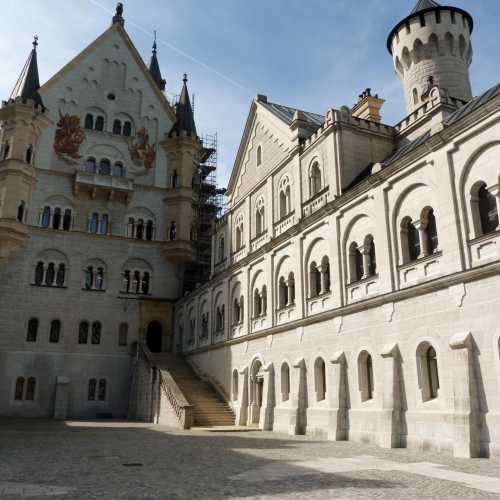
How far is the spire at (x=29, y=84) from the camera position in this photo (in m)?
42.8

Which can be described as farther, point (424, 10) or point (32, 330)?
point (32, 330)

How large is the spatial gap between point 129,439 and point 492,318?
14712 mm

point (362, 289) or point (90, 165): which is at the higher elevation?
point (90, 165)

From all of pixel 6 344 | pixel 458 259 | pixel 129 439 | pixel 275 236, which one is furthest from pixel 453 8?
pixel 6 344

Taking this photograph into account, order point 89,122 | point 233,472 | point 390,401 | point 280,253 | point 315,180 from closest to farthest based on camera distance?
1. point 233,472
2. point 390,401
3. point 315,180
4. point 280,253
5. point 89,122

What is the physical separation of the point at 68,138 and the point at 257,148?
19.0 metres

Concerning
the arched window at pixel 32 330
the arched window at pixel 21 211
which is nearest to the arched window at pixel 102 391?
the arched window at pixel 32 330

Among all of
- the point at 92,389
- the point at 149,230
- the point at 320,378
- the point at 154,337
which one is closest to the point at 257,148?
the point at 149,230

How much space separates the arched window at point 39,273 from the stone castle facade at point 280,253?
110 mm

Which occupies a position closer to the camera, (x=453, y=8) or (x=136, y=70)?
(x=453, y=8)

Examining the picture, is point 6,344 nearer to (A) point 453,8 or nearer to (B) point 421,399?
(B) point 421,399

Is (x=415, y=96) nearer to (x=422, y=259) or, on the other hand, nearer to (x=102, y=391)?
(x=422, y=259)

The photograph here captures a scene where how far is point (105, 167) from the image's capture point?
4659cm

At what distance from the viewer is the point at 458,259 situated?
55.7 feet
